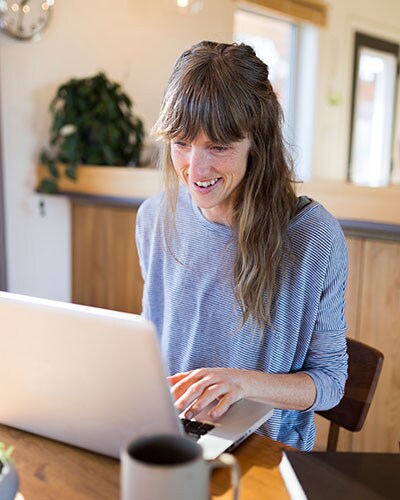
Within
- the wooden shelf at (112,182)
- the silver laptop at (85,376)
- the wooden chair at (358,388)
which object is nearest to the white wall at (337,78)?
the wooden shelf at (112,182)

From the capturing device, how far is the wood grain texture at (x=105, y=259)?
2791mm

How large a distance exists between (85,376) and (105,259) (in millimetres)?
2182

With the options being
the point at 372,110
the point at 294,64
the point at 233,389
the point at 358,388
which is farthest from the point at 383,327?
the point at 372,110

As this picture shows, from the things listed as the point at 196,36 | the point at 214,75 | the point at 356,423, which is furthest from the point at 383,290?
the point at 196,36

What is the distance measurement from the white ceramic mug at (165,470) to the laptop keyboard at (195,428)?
29 centimetres

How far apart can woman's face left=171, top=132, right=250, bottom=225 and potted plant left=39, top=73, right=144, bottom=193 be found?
170cm

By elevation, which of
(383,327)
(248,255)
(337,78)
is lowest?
(383,327)

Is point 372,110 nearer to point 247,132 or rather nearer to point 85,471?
point 247,132

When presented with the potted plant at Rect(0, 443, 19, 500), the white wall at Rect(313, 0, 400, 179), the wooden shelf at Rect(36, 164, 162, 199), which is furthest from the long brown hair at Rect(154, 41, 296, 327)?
the white wall at Rect(313, 0, 400, 179)

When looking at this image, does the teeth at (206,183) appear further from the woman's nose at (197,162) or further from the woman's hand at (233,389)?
the woman's hand at (233,389)

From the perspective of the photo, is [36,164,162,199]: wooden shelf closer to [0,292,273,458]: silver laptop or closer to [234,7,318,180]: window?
[0,292,273,458]: silver laptop

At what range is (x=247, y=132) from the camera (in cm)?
111

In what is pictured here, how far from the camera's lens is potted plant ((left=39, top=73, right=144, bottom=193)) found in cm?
280

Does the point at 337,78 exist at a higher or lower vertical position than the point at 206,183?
higher
